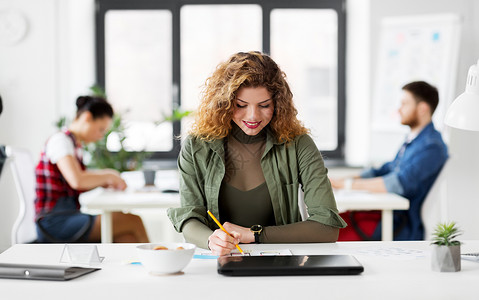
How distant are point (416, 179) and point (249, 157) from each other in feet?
5.45

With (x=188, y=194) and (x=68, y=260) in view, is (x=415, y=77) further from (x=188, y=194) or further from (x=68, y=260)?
(x=68, y=260)

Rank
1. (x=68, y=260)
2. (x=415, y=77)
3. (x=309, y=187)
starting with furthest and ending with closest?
(x=415, y=77)
(x=309, y=187)
(x=68, y=260)

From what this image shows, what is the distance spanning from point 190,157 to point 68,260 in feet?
2.09

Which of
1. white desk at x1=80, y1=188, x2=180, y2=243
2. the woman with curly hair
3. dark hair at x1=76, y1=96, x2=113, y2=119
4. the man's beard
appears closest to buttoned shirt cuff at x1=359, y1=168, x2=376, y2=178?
the man's beard

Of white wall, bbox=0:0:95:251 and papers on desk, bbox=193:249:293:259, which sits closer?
papers on desk, bbox=193:249:293:259

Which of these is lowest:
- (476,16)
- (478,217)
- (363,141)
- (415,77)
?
(478,217)

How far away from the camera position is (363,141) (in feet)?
17.2

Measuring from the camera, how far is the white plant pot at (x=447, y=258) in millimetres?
1521

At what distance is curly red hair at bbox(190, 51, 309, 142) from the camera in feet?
6.94

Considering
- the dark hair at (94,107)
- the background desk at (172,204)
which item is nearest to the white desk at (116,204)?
the background desk at (172,204)

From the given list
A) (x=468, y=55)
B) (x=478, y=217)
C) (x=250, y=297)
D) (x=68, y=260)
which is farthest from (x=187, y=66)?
(x=250, y=297)

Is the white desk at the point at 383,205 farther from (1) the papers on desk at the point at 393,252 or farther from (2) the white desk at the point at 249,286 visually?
(2) the white desk at the point at 249,286

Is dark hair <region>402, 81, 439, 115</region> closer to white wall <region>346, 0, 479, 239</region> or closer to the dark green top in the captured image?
white wall <region>346, 0, 479, 239</region>

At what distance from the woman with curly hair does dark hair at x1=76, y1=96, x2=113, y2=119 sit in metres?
1.57
